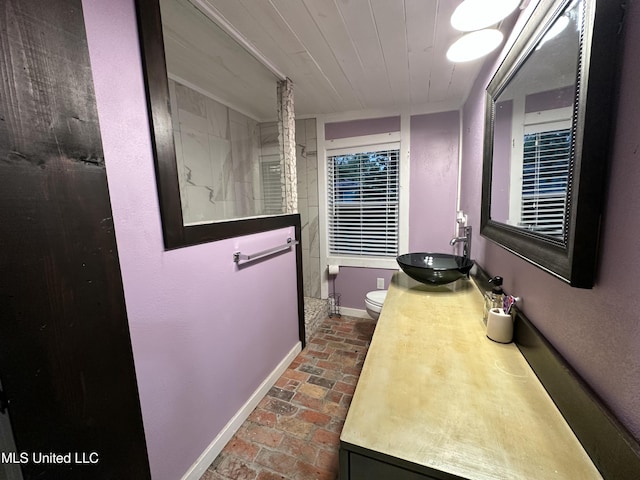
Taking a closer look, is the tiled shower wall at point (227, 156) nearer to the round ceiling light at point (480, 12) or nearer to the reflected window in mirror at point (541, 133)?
the round ceiling light at point (480, 12)

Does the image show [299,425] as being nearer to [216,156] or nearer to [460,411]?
[460,411]

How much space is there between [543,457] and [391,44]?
6.14 ft

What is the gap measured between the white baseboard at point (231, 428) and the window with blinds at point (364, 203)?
4.70ft

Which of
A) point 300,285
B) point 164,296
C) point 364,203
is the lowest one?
point 300,285

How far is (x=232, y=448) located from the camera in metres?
1.36

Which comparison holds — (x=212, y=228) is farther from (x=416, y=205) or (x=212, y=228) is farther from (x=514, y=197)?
(x=416, y=205)

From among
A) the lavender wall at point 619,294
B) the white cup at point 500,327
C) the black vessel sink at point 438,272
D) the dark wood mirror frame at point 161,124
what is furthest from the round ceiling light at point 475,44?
the dark wood mirror frame at point 161,124

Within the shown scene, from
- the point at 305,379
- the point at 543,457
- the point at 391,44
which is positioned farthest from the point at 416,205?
the point at 543,457

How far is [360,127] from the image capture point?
2.62 m

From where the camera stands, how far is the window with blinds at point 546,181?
0.64 m

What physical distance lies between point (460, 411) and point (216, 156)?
8.08 feet

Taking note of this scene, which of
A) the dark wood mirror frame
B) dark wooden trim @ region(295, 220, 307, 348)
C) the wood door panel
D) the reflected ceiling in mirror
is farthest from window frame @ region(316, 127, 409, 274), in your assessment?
the wood door panel

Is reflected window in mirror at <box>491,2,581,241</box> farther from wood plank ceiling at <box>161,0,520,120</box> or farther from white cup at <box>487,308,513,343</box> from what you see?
wood plank ceiling at <box>161,0,520,120</box>
